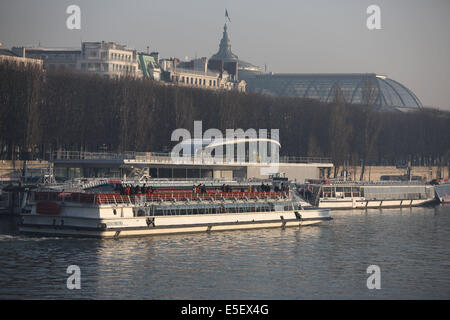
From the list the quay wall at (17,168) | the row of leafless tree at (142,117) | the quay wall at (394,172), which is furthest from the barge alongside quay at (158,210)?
the quay wall at (394,172)

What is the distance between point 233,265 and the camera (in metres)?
48.3

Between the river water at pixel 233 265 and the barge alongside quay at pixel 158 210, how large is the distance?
40.8 inches

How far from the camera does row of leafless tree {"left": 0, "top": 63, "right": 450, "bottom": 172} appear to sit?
3720 inches

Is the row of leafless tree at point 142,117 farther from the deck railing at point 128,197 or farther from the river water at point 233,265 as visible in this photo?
the river water at point 233,265

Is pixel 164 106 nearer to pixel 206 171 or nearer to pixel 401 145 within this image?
pixel 206 171

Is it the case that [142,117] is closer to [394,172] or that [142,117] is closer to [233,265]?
[233,265]

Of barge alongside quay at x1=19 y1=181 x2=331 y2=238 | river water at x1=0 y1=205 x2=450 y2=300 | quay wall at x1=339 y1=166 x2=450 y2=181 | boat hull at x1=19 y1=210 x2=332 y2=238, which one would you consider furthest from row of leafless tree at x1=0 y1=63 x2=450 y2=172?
river water at x1=0 y1=205 x2=450 y2=300

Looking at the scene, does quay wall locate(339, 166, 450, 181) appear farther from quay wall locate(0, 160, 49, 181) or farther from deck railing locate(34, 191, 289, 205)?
deck railing locate(34, 191, 289, 205)

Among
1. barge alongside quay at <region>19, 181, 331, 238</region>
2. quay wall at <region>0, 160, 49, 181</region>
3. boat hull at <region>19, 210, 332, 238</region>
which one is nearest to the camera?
boat hull at <region>19, 210, 332, 238</region>

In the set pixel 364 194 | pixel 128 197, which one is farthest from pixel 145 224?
pixel 364 194

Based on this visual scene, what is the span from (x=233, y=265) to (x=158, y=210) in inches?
530

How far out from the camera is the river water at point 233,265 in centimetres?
4100

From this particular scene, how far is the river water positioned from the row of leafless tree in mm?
39686
